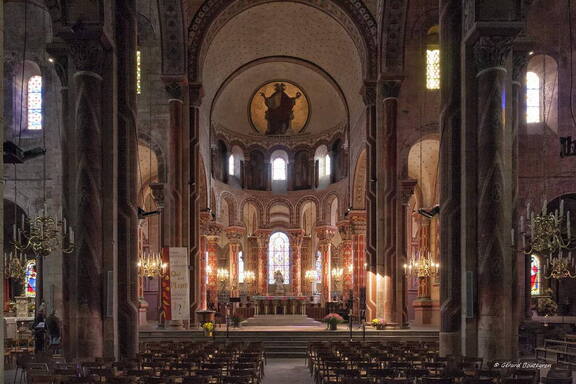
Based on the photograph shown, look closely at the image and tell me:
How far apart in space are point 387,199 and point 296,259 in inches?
804

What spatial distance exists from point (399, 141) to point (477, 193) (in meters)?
14.1

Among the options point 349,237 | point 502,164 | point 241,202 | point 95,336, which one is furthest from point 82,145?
point 241,202

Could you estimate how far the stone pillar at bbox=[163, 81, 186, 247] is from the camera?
97.5ft

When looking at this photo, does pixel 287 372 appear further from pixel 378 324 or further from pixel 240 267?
pixel 240 267

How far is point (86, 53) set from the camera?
55.0ft

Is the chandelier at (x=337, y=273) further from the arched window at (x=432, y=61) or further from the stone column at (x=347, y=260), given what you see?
the arched window at (x=432, y=61)

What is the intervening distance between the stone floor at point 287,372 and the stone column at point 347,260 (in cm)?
1741

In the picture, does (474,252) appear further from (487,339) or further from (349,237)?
(349,237)

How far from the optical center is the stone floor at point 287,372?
61.7 feet

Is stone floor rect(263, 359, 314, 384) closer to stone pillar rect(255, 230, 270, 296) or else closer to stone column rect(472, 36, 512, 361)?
stone column rect(472, 36, 512, 361)

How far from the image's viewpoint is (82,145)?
54.2 ft

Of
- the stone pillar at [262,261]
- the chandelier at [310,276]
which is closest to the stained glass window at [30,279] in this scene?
the stone pillar at [262,261]

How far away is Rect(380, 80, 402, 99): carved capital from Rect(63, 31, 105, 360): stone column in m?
15.5

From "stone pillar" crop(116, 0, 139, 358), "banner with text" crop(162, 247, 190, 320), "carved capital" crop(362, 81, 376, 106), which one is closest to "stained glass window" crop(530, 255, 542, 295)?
"carved capital" crop(362, 81, 376, 106)
